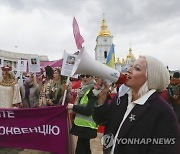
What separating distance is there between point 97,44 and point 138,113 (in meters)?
69.7

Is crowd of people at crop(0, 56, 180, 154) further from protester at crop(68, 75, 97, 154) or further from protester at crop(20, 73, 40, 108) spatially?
protester at crop(20, 73, 40, 108)

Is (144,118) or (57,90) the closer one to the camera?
(144,118)

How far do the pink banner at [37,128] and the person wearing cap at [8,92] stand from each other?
1.46m

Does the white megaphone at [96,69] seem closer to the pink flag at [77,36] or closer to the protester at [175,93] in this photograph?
the pink flag at [77,36]

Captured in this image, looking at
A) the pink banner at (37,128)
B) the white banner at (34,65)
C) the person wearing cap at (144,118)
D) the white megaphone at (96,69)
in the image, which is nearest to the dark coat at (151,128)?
the person wearing cap at (144,118)

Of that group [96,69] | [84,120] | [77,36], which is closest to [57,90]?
[84,120]

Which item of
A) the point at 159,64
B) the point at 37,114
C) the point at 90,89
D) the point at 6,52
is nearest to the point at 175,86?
the point at 90,89

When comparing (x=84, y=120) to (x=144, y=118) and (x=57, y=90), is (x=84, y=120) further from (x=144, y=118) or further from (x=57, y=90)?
(x=144, y=118)

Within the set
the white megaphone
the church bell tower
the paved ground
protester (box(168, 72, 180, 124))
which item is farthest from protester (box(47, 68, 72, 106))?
the church bell tower

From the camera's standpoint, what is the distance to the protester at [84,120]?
4031 mm

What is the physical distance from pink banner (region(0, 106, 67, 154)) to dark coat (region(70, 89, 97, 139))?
0.90 feet

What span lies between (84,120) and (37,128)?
2.32 feet

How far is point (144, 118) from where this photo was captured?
2.12 meters

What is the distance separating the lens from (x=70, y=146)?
14.8ft
